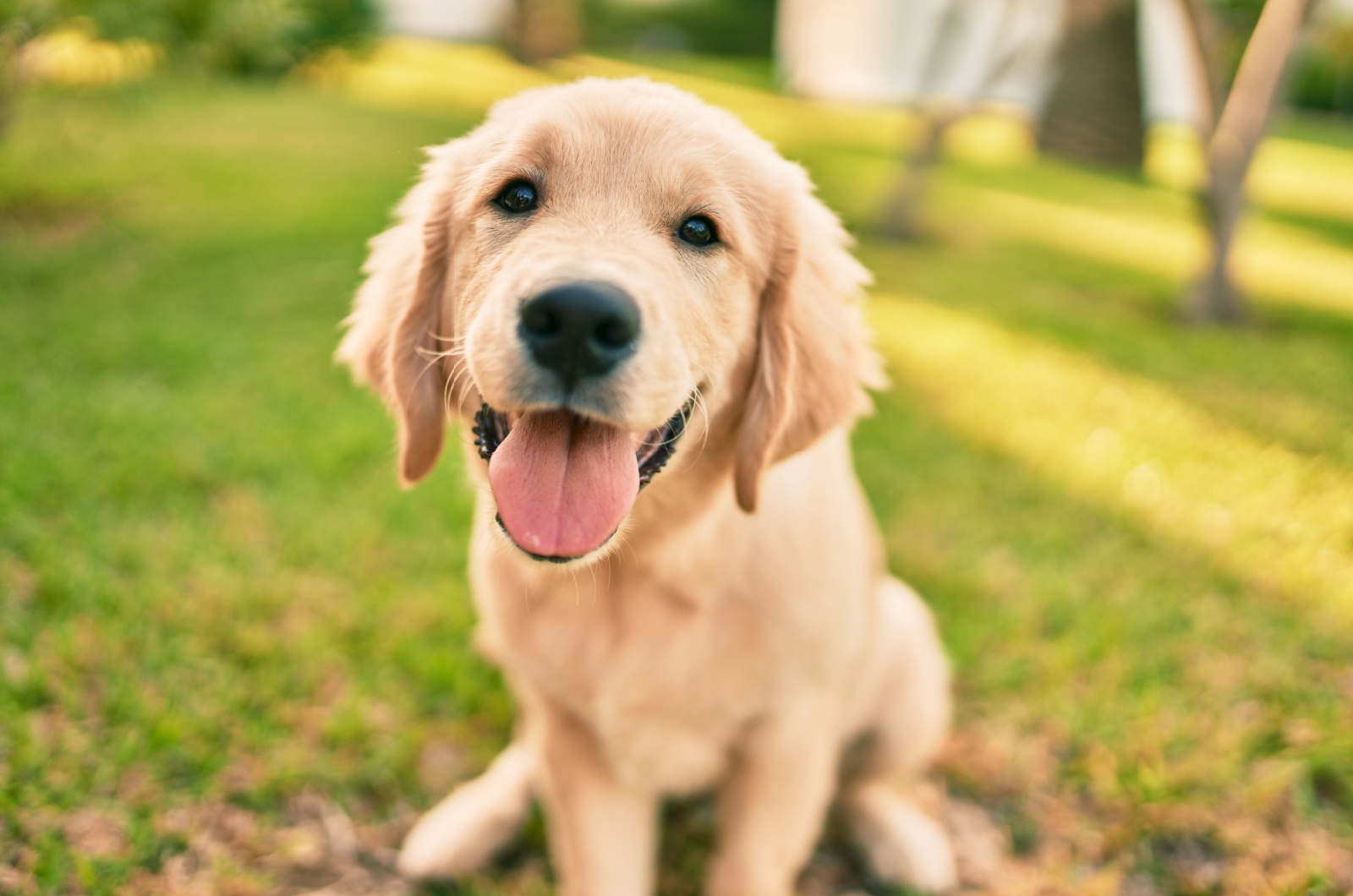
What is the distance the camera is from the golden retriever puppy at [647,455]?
5.04 ft

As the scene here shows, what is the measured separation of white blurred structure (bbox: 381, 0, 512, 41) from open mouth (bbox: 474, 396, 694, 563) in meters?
24.9

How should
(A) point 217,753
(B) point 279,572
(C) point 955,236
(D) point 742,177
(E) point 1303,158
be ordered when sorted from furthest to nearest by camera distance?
1. (E) point 1303,158
2. (C) point 955,236
3. (B) point 279,572
4. (A) point 217,753
5. (D) point 742,177

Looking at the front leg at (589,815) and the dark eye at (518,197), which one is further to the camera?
the front leg at (589,815)

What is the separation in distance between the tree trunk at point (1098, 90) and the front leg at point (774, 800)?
1290 centimetres

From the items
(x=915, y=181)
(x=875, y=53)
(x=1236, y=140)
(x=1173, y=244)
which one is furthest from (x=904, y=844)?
(x=875, y=53)

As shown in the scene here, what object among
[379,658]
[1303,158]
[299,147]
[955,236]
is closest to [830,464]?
[379,658]

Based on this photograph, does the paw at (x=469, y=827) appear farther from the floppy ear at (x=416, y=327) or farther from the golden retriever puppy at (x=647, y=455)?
the floppy ear at (x=416, y=327)

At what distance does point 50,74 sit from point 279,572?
563 cm

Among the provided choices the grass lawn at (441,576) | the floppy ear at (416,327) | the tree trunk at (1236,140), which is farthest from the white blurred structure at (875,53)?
the floppy ear at (416,327)

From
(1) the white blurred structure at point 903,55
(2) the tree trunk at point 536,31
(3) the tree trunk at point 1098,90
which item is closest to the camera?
(3) the tree trunk at point 1098,90

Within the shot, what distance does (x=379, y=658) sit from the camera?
2604 millimetres

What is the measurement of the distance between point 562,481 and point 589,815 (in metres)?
0.78

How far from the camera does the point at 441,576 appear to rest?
3010mm

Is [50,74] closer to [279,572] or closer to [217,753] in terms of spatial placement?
[279,572]
